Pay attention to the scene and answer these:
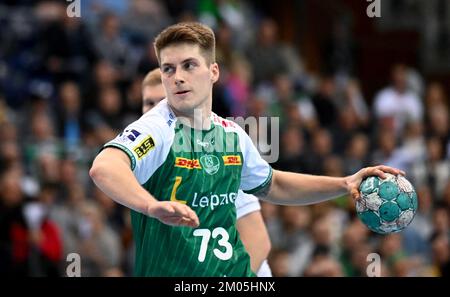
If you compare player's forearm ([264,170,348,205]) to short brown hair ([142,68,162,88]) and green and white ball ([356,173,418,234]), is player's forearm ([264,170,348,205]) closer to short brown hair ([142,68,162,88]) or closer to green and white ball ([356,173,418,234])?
green and white ball ([356,173,418,234])

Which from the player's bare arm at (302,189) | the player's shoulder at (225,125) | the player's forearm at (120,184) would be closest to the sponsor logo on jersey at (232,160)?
the player's shoulder at (225,125)

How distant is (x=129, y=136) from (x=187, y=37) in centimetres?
84

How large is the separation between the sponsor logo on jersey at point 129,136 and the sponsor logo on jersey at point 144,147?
62 millimetres

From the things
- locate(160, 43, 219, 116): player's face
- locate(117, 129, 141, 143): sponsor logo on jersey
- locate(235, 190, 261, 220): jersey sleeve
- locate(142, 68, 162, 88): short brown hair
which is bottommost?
locate(235, 190, 261, 220): jersey sleeve

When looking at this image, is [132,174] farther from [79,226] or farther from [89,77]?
[89,77]

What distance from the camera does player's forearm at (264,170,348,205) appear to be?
26.4 ft

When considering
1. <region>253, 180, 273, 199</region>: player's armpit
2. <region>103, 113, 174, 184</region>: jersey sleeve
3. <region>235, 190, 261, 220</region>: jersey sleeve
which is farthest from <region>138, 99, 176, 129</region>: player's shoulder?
<region>235, 190, 261, 220</region>: jersey sleeve

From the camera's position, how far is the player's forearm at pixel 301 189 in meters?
8.05

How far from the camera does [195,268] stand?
743 cm

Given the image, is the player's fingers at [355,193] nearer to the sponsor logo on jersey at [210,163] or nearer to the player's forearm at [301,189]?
the player's forearm at [301,189]

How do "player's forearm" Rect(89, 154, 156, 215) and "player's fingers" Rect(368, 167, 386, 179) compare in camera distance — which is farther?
"player's fingers" Rect(368, 167, 386, 179)

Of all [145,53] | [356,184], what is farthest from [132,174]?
[145,53]

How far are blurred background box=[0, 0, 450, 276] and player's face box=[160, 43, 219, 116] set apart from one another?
268 inches
